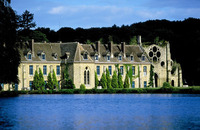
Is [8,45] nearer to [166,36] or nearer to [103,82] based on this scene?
[103,82]

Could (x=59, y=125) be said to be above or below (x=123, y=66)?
below

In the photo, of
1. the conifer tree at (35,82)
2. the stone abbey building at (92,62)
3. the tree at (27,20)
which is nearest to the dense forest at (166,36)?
the stone abbey building at (92,62)

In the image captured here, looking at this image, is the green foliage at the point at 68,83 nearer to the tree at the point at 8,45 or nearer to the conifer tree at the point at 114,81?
the conifer tree at the point at 114,81

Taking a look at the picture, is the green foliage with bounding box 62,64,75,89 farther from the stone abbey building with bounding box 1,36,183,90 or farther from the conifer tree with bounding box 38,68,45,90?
the conifer tree with bounding box 38,68,45,90

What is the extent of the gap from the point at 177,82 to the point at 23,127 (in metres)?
57.7

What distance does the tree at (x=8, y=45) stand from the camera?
38188 millimetres

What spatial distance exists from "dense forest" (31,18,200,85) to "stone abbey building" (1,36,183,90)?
8635 millimetres

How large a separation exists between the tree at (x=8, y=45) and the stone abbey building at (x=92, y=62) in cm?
2257

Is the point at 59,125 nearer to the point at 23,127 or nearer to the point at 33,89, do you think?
the point at 23,127

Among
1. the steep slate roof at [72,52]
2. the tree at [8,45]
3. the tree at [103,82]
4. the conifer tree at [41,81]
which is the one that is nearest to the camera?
the tree at [8,45]

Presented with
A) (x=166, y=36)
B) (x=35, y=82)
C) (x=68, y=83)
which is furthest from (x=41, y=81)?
(x=166, y=36)

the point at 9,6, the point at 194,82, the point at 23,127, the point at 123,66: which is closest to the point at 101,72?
the point at 123,66

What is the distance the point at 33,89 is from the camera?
67.4 meters

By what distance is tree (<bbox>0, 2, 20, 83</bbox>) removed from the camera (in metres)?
38.2
